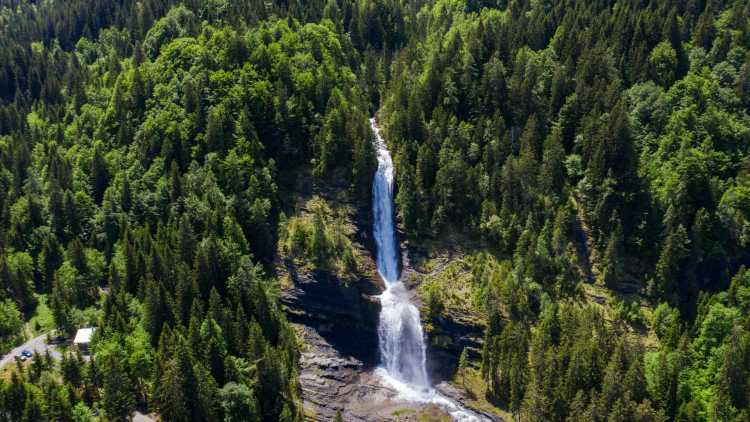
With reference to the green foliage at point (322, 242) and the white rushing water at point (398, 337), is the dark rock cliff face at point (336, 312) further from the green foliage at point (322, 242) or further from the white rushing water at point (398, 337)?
the green foliage at point (322, 242)

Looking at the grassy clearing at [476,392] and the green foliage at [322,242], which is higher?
the green foliage at [322,242]

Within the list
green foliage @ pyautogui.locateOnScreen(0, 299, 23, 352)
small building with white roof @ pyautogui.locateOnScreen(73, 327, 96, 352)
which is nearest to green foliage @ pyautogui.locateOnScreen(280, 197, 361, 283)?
small building with white roof @ pyautogui.locateOnScreen(73, 327, 96, 352)

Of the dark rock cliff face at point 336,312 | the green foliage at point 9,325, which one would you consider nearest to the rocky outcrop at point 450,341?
the dark rock cliff face at point 336,312

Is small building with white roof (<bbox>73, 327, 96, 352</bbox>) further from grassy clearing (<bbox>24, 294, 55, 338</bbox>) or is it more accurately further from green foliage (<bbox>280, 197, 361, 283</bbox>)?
green foliage (<bbox>280, 197, 361, 283</bbox>)

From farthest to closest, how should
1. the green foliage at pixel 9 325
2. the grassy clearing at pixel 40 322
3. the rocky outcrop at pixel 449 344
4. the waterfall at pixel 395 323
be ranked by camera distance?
1. the grassy clearing at pixel 40 322
2. the waterfall at pixel 395 323
3. the green foliage at pixel 9 325
4. the rocky outcrop at pixel 449 344

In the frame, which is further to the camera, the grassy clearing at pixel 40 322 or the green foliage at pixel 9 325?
the grassy clearing at pixel 40 322

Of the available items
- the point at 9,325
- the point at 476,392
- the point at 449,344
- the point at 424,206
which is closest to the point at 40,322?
the point at 9,325

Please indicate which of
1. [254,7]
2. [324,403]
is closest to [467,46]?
[254,7]

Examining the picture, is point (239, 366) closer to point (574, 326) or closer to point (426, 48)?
point (574, 326)
